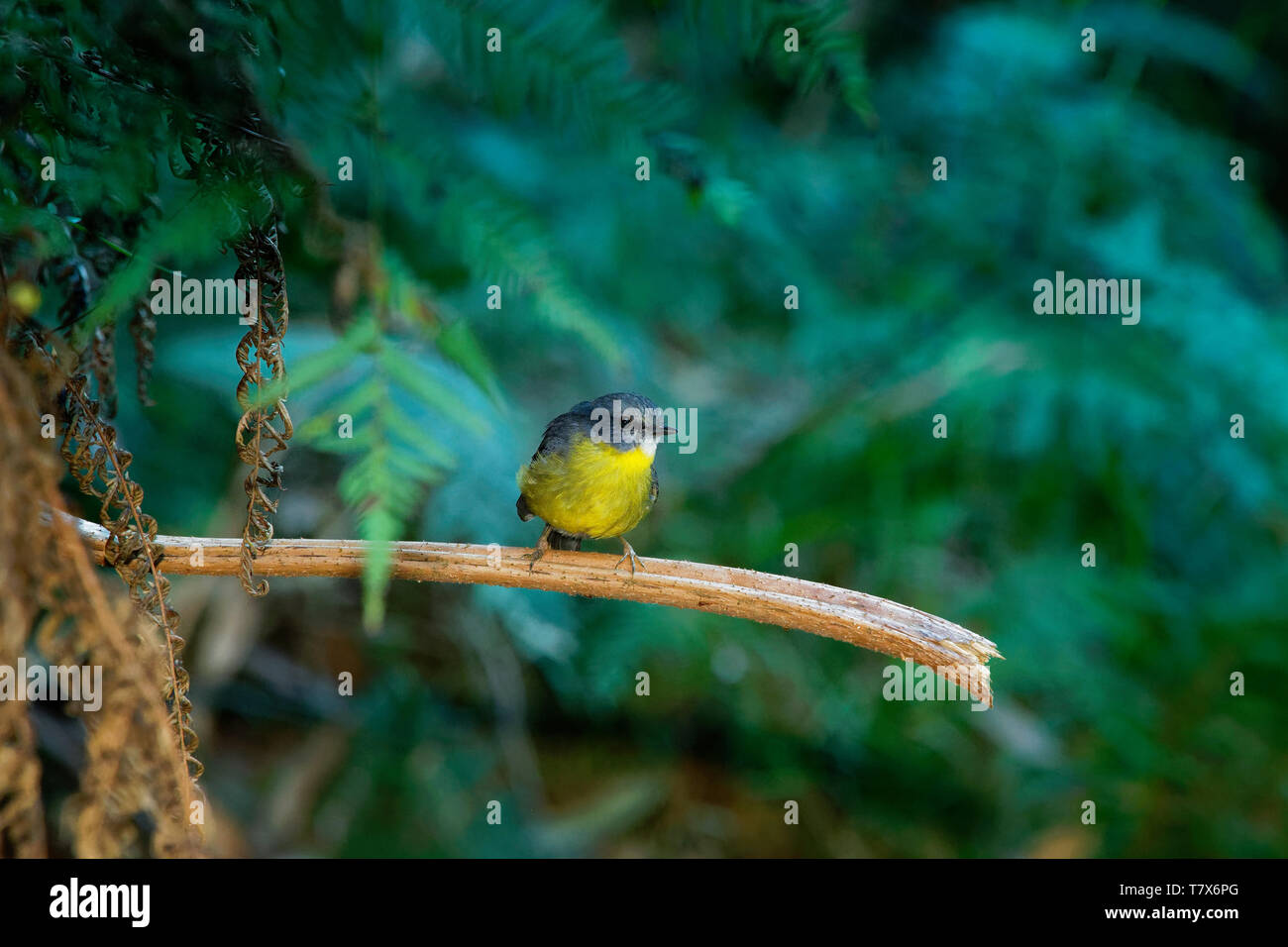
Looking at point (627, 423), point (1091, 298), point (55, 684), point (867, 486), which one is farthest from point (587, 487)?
point (1091, 298)

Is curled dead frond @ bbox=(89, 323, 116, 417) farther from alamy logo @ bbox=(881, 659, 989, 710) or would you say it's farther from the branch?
alamy logo @ bbox=(881, 659, 989, 710)

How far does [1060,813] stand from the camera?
13.2ft

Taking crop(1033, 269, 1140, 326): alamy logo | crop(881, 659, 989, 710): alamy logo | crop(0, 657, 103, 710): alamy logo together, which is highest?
crop(1033, 269, 1140, 326): alamy logo

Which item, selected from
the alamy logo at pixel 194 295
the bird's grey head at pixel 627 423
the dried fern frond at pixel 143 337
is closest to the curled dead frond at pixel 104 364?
the dried fern frond at pixel 143 337

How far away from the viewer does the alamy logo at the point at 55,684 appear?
135cm

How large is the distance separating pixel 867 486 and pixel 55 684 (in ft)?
9.48

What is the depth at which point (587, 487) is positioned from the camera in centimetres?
259

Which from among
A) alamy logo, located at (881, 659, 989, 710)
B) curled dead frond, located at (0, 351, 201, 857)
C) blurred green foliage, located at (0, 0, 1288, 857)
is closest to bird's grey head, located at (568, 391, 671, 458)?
blurred green foliage, located at (0, 0, 1288, 857)

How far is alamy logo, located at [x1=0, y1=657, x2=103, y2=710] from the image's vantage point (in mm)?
1348

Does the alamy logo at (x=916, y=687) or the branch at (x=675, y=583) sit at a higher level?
the branch at (x=675, y=583)

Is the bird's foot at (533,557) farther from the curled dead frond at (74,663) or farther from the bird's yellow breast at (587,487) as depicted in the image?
the curled dead frond at (74,663)

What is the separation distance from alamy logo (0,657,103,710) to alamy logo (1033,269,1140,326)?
11.6ft

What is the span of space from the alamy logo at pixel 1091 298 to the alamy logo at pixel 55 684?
11.6 feet

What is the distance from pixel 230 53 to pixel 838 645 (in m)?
3.39
